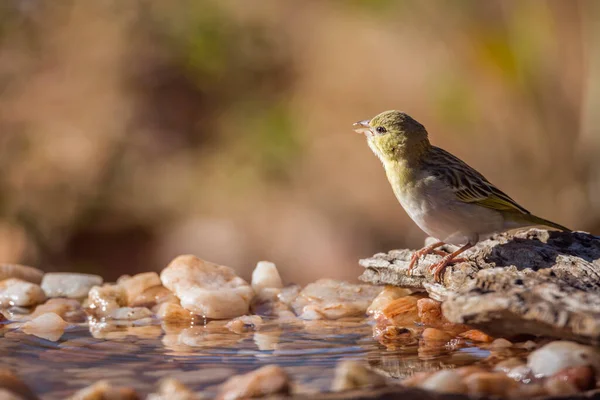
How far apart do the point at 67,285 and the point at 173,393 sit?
2.16 meters

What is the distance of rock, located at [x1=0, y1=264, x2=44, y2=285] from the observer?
14.3 feet

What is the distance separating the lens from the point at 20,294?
4062mm

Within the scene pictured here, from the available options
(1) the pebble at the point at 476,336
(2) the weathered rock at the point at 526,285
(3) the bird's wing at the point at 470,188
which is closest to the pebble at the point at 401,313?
(2) the weathered rock at the point at 526,285

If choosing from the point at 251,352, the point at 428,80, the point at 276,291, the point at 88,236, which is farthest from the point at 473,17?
the point at 251,352

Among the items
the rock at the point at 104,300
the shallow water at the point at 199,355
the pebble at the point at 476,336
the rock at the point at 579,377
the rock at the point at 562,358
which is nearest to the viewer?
the rock at the point at 579,377

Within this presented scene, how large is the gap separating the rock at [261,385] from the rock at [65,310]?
65.1 inches

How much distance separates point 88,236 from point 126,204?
55 cm

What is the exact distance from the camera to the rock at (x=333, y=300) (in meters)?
3.86

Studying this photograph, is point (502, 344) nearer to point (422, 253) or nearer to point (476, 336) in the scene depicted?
point (476, 336)

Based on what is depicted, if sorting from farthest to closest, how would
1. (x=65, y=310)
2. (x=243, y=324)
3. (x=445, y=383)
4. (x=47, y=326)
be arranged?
(x=65, y=310), (x=243, y=324), (x=47, y=326), (x=445, y=383)

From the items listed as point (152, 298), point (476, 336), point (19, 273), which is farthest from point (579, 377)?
point (19, 273)

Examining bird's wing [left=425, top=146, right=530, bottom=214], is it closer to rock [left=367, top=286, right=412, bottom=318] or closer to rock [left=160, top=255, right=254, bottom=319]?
rock [left=367, top=286, right=412, bottom=318]

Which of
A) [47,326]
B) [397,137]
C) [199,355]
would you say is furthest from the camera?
[397,137]

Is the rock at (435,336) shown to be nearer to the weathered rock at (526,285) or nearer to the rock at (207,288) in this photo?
the weathered rock at (526,285)
